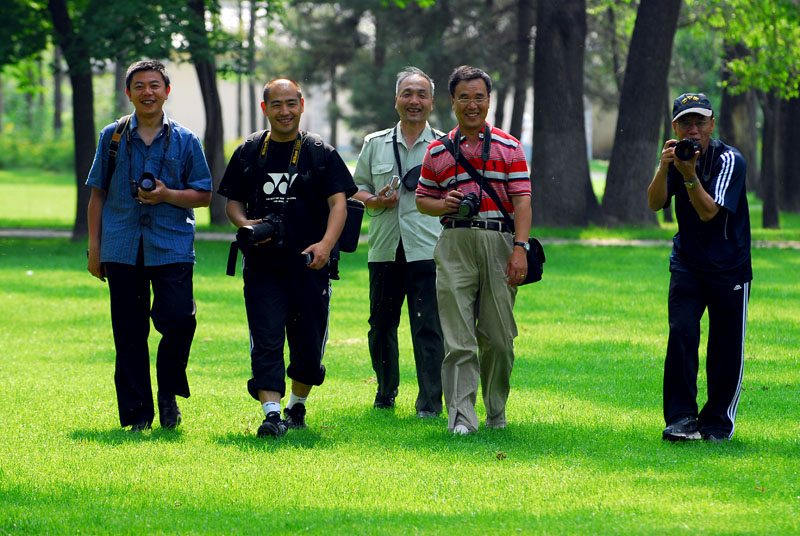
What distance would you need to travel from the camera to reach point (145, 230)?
722 cm

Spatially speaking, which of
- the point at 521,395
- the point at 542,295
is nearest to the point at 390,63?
the point at 542,295

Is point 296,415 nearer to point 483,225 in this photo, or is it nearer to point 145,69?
point 483,225

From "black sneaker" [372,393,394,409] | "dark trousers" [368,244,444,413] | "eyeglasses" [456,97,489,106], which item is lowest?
"black sneaker" [372,393,394,409]

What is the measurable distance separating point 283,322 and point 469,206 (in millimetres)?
1328

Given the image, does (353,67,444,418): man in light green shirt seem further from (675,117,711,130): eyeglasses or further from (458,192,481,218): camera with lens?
(675,117,711,130): eyeglasses

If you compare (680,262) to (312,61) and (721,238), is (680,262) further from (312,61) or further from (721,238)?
(312,61)

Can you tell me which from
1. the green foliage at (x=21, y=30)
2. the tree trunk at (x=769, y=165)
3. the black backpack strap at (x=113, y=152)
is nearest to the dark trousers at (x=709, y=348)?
the black backpack strap at (x=113, y=152)

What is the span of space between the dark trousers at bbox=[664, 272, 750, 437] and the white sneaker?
117 centimetres

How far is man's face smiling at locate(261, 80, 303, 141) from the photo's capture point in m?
7.05

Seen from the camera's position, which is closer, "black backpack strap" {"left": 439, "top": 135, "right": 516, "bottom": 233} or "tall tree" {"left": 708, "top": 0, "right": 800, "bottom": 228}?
"black backpack strap" {"left": 439, "top": 135, "right": 516, "bottom": 233}

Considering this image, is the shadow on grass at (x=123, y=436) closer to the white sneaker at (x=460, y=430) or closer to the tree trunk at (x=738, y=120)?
the white sneaker at (x=460, y=430)

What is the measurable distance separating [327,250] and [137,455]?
1579 mm

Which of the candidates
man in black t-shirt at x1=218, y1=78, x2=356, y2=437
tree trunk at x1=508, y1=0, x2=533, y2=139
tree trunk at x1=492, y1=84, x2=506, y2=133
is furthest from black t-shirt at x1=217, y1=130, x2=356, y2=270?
tree trunk at x1=492, y1=84, x2=506, y2=133

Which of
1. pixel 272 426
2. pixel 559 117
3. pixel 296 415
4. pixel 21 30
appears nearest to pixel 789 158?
pixel 559 117
